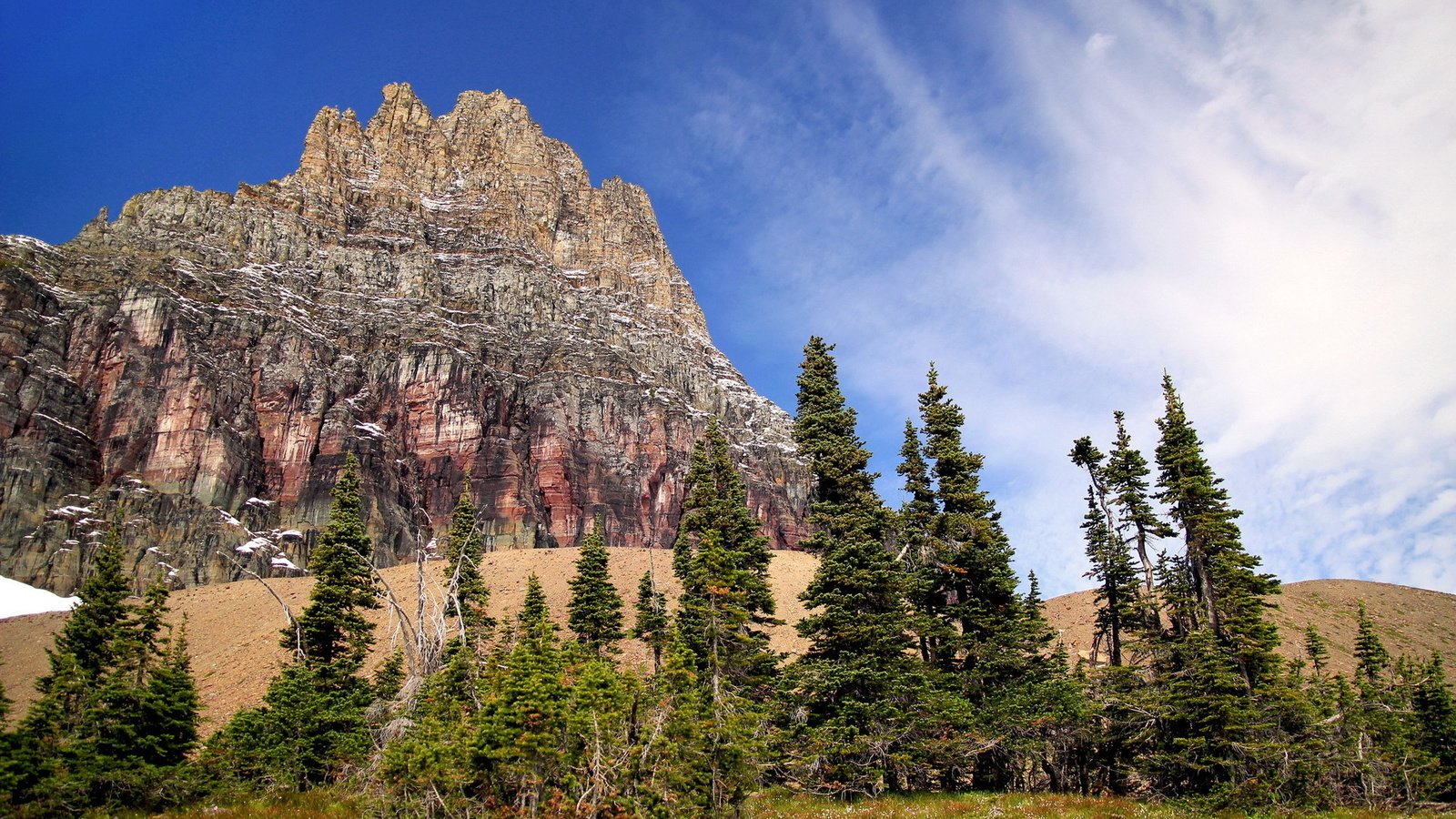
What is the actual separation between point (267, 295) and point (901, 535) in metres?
127

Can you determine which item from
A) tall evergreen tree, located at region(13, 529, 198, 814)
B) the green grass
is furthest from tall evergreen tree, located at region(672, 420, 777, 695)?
tall evergreen tree, located at region(13, 529, 198, 814)

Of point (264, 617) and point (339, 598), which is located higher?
point (264, 617)

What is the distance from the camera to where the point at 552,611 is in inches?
2313

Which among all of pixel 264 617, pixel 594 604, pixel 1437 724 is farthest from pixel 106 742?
pixel 264 617

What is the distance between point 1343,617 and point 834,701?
74948 mm

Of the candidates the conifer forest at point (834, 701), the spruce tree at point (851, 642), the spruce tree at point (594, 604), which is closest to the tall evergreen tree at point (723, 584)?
the conifer forest at point (834, 701)

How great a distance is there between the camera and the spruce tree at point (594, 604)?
43.0 meters

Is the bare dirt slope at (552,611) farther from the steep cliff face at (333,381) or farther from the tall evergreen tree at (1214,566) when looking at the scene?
the tall evergreen tree at (1214,566)

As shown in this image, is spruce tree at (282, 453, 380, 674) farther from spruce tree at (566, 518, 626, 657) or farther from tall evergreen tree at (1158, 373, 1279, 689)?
tall evergreen tree at (1158, 373, 1279, 689)

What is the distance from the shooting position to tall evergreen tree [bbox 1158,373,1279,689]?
23.6 m

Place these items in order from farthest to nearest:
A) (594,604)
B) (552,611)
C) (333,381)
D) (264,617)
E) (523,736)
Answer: (333,381), (264,617), (552,611), (594,604), (523,736)

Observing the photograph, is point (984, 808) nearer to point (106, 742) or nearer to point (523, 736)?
point (523, 736)

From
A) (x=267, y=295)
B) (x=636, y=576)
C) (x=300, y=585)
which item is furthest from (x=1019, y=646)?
(x=267, y=295)

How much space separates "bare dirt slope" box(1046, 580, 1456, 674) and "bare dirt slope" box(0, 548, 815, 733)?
23710 mm
